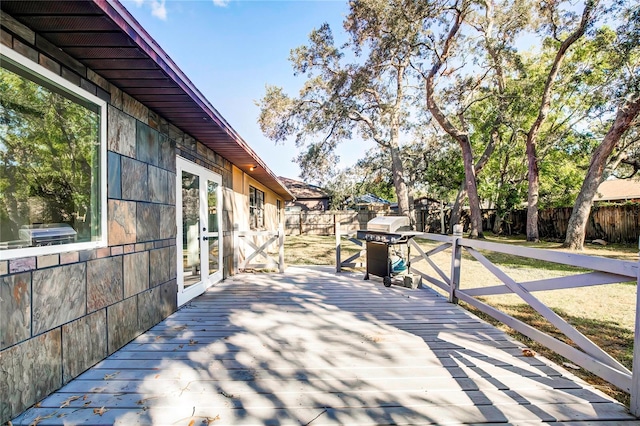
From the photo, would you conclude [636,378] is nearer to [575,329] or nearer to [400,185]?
[575,329]

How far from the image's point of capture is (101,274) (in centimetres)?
246

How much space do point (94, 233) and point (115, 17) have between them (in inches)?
67.7

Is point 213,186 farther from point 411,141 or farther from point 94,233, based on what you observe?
point 411,141

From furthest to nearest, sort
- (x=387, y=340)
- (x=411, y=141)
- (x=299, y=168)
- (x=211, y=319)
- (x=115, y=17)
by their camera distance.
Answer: (x=411, y=141)
(x=299, y=168)
(x=211, y=319)
(x=387, y=340)
(x=115, y=17)

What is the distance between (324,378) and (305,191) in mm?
19299

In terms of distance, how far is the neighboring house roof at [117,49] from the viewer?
1.70 metres

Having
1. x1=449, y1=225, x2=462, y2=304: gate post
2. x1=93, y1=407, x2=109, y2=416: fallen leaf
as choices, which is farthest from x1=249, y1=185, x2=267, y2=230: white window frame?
x1=93, y1=407, x2=109, y2=416: fallen leaf

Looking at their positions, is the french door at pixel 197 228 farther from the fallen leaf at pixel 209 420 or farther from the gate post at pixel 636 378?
the gate post at pixel 636 378

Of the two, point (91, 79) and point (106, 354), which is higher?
point (91, 79)

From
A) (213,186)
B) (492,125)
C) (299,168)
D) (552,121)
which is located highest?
(552,121)

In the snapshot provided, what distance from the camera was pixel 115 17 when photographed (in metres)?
1.74

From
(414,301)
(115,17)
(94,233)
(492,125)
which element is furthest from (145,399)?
(492,125)

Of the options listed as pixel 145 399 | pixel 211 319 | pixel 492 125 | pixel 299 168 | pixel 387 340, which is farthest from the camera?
pixel 299 168

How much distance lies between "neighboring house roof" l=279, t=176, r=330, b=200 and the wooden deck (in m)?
17.3
